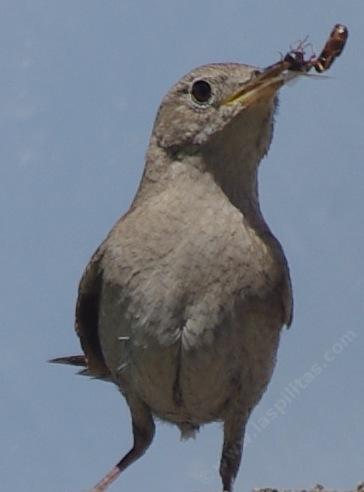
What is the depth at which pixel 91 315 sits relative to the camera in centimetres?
945

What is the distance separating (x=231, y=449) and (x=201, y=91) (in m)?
2.08

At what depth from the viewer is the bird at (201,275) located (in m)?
8.68

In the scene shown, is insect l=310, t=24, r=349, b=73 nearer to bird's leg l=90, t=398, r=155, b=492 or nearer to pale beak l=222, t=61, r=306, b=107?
pale beak l=222, t=61, r=306, b=107

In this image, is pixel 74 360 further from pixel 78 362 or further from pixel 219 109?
pixel 219 109

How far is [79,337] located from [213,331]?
1.17 meters

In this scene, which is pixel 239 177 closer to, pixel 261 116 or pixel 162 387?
pixel 261 116

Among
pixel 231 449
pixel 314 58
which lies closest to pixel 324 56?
pixel 314 58

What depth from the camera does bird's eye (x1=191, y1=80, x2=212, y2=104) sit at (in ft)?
29.8

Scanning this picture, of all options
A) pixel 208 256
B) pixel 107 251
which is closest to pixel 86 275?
pixel 107 251

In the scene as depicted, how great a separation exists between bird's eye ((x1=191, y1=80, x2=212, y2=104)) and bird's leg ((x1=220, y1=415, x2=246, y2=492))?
72.4 inches

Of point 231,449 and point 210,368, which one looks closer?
point 210,368

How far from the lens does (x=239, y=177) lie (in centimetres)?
899

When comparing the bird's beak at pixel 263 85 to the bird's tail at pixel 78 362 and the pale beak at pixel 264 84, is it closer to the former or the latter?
the pale beak at pixel 264 84

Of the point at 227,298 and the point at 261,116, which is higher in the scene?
the point at 261,116
